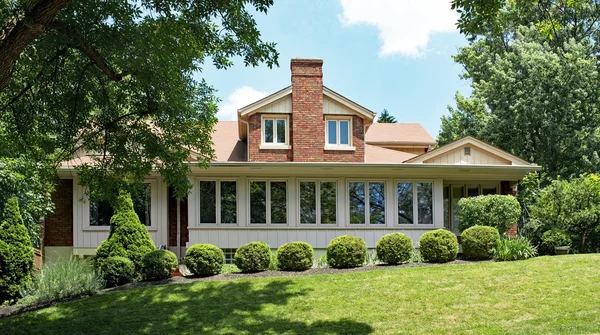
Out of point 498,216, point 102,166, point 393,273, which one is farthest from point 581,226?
point 102,166

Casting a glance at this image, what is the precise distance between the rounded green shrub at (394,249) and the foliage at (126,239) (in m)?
5.90

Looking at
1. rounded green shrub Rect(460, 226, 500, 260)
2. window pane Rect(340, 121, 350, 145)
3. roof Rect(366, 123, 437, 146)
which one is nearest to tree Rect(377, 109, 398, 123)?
roof Rect(366, 123, 437, 146)

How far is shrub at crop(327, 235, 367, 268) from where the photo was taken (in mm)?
12828

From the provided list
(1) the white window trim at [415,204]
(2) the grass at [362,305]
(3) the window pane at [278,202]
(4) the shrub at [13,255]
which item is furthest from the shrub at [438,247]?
(4) the shrub at [13,255]

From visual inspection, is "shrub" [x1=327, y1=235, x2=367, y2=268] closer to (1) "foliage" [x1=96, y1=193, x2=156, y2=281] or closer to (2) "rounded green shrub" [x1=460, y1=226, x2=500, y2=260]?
(2) "rounded green shrub" [x1=460, y1=226, x2=500, y2=260]

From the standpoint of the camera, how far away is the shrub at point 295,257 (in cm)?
1274

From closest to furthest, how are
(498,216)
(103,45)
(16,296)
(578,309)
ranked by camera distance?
(103,45), (578,309), (16,296), (498,216)

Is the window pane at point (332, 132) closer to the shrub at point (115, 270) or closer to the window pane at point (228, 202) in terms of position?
the window pane at point (228, 202)

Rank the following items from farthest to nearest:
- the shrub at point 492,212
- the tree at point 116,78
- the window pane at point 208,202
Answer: the window pane at point 208,202 < the shrub at point 492,212 < the tree at point 116,78

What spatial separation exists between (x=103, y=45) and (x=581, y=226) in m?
14.1

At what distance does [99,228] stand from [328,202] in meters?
7.12

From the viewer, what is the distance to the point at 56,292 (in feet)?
37.1

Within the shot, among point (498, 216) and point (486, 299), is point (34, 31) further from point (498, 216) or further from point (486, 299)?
point (498, 216)

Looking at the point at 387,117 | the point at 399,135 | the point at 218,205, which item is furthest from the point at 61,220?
the point at 387,117
